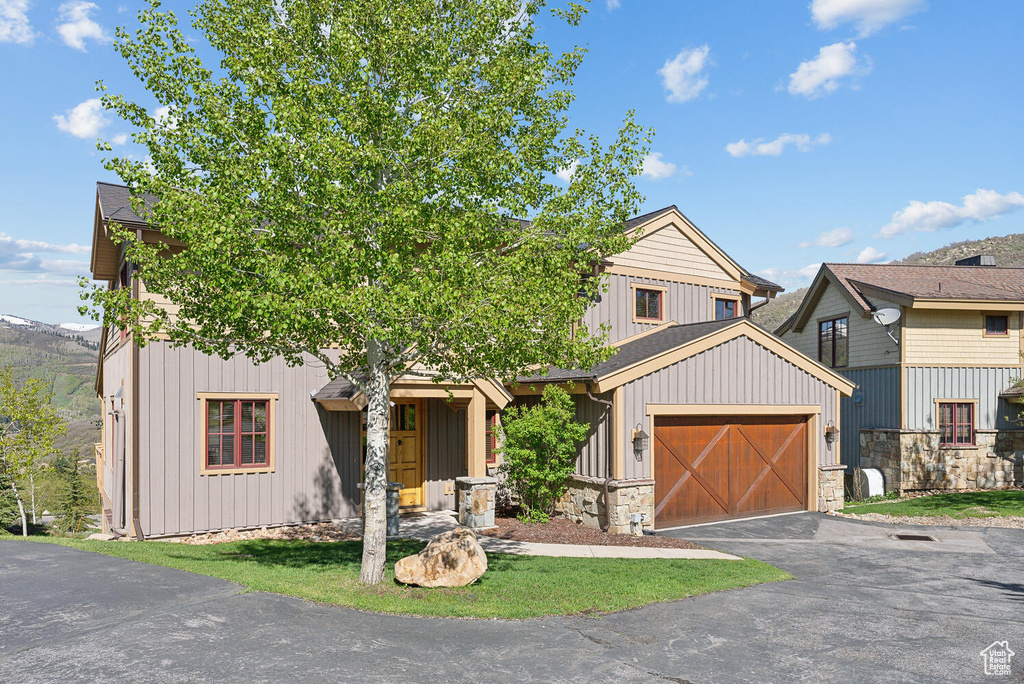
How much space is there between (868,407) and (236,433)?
18.7 meters

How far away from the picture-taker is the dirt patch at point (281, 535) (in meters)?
13.4

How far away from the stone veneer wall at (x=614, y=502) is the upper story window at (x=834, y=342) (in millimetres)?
12486

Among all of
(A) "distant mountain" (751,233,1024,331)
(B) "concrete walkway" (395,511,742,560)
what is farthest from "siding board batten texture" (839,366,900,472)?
(A) "distant mountain" (751,233,1024,331)

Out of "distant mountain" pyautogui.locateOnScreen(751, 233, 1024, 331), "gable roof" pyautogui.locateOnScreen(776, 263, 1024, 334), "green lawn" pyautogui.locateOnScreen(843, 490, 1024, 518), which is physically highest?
"distant mountain" pyautogui.locateOnScreen(751, 233, 1024, 331)

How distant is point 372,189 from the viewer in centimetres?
959

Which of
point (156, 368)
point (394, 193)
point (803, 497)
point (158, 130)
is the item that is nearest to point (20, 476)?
point (156, 368)

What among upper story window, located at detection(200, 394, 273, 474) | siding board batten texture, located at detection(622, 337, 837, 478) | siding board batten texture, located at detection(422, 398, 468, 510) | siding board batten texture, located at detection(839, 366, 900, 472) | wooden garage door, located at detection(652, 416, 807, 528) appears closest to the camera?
upper story window, located at detection(200, 394, 273, 474)

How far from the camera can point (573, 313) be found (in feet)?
31.5

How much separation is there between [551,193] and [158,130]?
526 centimetres

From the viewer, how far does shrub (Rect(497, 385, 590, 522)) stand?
564 inches

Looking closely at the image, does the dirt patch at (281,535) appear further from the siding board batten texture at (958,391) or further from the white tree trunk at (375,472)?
the siding board batten texture at (958,391)

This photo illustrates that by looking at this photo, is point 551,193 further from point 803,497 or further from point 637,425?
point 803,497

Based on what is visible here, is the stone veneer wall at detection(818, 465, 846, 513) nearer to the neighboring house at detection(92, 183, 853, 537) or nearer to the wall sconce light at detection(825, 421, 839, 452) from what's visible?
the neighboring house at detection(92, 183, 853, 537)

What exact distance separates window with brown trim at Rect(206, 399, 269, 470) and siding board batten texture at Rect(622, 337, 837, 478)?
7438 millimetres
